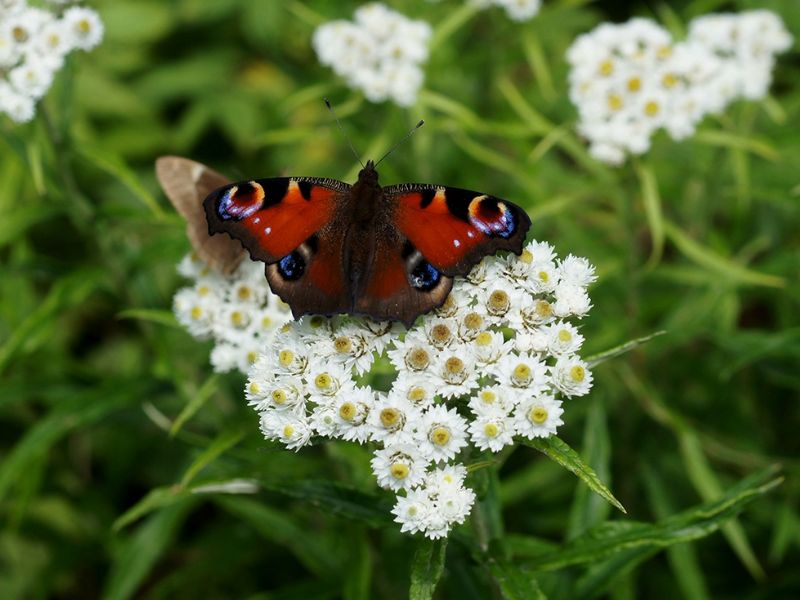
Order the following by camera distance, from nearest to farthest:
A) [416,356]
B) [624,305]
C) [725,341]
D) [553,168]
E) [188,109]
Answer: [416,356]
[725,341]
[624,305]
[553,168]
[188,109]

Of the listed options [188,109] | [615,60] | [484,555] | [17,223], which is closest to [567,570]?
[484,555]

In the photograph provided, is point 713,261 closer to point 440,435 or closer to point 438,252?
point 438,252

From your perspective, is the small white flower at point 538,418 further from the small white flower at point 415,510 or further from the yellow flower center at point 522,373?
the small white flower at point 415,510

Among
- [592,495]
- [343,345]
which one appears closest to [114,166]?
[343,345]

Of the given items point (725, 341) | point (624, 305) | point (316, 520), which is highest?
point (725, 341)

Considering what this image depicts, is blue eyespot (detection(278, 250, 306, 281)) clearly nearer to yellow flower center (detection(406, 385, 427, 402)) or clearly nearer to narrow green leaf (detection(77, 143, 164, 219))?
yellow flower center (detection(406, 385, 427, 402))

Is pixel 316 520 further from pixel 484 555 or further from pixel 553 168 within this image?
pixel 553 168

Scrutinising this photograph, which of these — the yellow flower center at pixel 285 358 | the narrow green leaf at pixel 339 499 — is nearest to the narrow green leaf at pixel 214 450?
the narrow green leaf at pixel 339 499

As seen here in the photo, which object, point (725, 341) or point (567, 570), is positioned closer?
point (567, 570)
